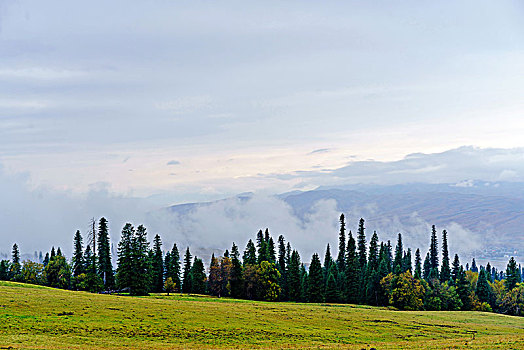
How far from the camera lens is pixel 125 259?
3986 inches

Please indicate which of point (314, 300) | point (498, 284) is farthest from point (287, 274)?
point (498, 284)

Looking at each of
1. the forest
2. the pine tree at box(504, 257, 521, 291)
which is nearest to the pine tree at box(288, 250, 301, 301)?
the forest

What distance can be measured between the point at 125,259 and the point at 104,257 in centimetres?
1367

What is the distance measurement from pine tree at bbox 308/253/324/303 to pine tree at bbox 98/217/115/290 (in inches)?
2033

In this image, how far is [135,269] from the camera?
9925 centimetres

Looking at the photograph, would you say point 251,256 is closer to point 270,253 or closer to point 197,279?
point 270,253

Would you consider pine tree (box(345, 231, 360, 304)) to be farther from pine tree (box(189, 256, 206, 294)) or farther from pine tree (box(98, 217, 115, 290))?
pine tree (box(98, 217, 115, 290))

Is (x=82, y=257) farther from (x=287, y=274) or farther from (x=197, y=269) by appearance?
(x=287, y=274)

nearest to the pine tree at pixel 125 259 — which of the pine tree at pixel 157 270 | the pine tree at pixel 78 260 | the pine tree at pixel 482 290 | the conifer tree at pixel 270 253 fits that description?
the pine tree at pixel 78 260

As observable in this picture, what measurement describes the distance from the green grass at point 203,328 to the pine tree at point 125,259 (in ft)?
97.4

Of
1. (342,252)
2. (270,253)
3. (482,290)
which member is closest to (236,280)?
(270,253)

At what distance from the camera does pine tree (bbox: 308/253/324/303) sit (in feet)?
404

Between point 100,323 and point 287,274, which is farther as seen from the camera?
point 287,274

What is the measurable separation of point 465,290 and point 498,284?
21.0 meters
